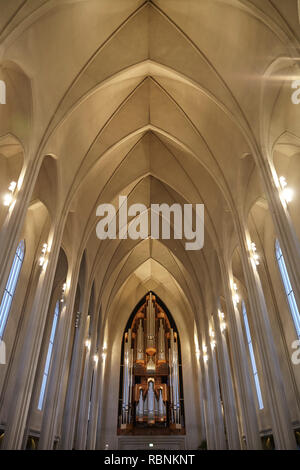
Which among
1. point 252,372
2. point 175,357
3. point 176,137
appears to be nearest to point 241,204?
point 176,137

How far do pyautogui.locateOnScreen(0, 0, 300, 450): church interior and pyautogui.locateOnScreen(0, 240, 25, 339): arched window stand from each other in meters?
0.08

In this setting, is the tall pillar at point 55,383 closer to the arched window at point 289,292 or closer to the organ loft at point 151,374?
the arched window at point 289,292

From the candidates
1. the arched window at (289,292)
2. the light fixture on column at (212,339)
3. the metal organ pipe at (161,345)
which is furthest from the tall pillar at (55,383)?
the metal organ pipe at (161,345)

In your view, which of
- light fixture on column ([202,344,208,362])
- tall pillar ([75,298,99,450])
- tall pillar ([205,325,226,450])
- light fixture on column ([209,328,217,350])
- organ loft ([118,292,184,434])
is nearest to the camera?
tall pillar ([75,298,99,450])

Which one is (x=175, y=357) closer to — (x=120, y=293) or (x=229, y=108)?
(x=120, y=293)

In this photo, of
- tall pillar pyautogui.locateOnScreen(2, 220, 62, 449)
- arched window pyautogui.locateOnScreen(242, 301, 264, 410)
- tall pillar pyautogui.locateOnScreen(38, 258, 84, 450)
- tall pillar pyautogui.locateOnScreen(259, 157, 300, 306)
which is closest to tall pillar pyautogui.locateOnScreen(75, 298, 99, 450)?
tall pillar pyautogui.locateOnScreen(38, 258, 84, 450)

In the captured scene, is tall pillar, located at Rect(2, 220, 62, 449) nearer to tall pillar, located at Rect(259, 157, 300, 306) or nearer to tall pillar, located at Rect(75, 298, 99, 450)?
tall pillar, located at Rect(259, 157, 300, 306)

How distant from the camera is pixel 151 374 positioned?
21.5 metres

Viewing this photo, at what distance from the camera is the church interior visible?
8531 mm

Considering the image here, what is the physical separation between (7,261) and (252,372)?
12.1m

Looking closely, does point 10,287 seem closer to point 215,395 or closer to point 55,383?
point 55,383

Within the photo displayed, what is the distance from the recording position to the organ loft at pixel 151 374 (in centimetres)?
1947

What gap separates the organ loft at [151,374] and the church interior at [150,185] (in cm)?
16

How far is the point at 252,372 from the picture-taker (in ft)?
48.2
